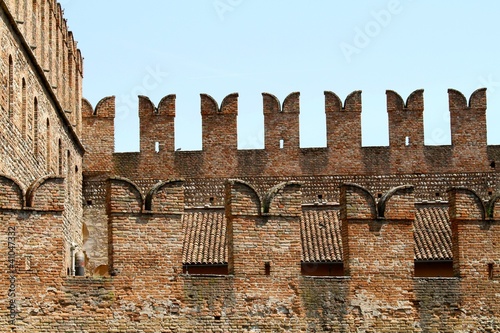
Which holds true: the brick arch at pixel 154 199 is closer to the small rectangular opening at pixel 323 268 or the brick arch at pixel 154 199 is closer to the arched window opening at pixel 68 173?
the arched window opening at pixel 68 173

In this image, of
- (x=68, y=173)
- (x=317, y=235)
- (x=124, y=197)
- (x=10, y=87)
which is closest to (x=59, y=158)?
(x=68, y=173)

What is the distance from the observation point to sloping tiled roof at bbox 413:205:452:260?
938 inches

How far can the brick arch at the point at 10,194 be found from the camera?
1285 centimetres

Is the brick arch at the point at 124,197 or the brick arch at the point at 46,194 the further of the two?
the brick arch at the point at 124,197

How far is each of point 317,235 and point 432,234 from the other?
236cm

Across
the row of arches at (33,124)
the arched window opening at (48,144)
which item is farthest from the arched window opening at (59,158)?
the arched window opening at (48,144)

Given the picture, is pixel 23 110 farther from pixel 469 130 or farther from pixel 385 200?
pixel 469 130

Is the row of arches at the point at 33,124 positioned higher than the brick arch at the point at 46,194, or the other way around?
the row of arches at the point at 33,124

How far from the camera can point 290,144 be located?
84.7 feet

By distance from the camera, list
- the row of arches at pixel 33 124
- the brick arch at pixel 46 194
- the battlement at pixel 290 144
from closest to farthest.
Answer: the brick arch at pixel 46 194 → the row of arches at pixel 33 124 → the battlement at pixel 290 144

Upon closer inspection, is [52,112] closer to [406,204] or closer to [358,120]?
[358,120]

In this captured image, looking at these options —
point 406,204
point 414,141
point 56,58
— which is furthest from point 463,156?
point 406,204

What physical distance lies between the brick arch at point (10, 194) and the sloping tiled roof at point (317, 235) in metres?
11.0

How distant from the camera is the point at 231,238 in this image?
1363cm
